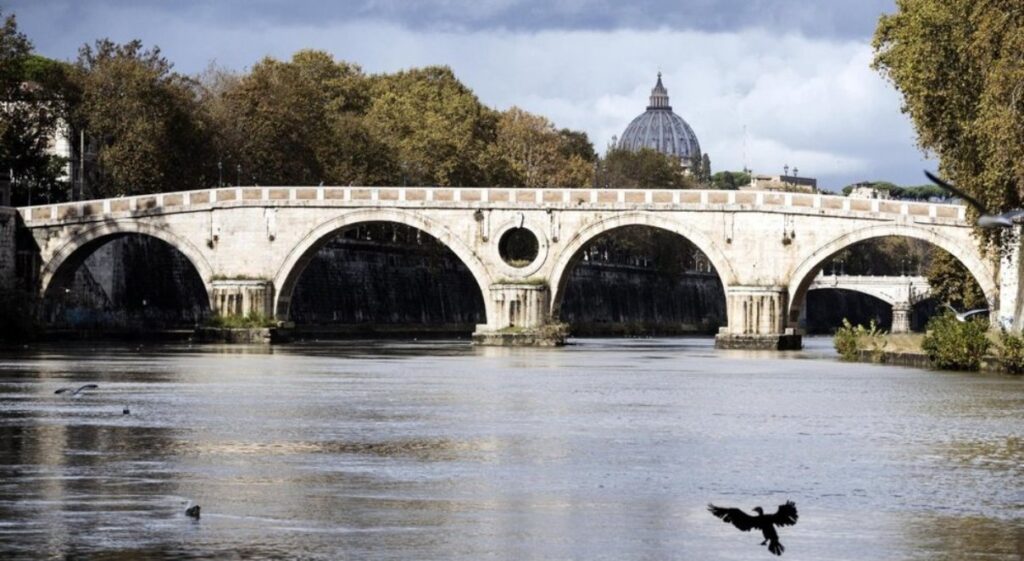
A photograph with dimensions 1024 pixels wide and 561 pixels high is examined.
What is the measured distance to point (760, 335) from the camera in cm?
7100

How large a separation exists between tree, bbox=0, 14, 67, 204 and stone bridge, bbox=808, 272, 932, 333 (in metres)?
54.0

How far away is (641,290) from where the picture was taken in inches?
4505

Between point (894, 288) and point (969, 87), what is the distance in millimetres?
73287

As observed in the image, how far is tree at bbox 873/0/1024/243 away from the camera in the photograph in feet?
152

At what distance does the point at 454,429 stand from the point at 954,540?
41.6 ft

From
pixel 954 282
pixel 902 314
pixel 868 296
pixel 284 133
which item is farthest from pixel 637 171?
pixel 954 282

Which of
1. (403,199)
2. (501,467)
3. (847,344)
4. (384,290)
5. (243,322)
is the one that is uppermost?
(403,199)

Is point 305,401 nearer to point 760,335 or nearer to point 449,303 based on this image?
point 760,335

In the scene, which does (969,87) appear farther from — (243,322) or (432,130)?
(432,130)

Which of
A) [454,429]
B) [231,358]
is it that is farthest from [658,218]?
[454,429]

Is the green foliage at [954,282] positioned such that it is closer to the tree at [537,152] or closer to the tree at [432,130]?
the tree at [432,130]

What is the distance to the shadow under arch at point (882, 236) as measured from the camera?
6575 cm

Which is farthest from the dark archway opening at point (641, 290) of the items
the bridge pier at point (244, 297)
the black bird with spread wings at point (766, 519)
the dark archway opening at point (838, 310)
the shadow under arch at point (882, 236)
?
A: the black bird with spread wings at point (766, 519)

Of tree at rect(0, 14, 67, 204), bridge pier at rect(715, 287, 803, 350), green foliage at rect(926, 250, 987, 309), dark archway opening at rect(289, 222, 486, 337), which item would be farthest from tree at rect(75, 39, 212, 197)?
green foliage at rect(926, 250, 987, 309)
